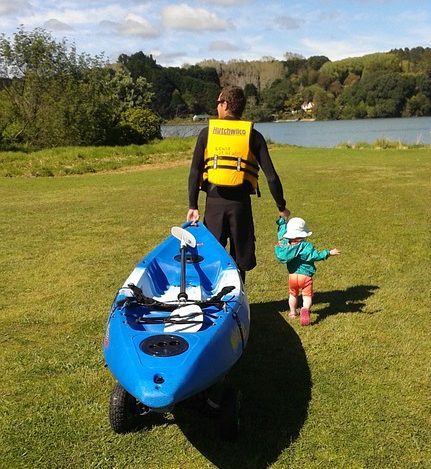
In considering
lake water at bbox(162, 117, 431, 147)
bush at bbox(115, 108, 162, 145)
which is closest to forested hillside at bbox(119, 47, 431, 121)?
lake water at bbox(162, 117, 431, 147)

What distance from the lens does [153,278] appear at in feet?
14.3

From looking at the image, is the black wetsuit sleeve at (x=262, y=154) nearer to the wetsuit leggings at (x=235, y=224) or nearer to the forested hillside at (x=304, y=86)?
the wetsuit leggings at (x=235, y=224)

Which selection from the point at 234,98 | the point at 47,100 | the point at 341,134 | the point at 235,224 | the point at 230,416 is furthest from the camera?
the point at 341,134

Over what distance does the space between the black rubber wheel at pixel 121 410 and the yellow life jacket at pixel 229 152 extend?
1.99 metres

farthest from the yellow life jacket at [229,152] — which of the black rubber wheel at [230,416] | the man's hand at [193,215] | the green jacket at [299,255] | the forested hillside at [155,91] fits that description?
the forested hillside at [155,91]

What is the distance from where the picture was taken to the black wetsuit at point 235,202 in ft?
14.6

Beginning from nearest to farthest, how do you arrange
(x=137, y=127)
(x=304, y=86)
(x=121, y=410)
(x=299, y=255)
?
(x=121, y=410) → (x=299, y=255) → (x=137, y=127) → (x=304, y=86)

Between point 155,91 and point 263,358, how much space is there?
7099cm

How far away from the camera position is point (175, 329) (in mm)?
3287


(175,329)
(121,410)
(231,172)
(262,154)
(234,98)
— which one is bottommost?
(121,410)

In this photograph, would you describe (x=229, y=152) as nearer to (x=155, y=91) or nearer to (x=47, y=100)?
(x=47, y=100)

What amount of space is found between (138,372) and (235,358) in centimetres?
69

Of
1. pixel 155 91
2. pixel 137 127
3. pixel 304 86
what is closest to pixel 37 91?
pixel 137 127

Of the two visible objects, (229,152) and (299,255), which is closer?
(229,152)
